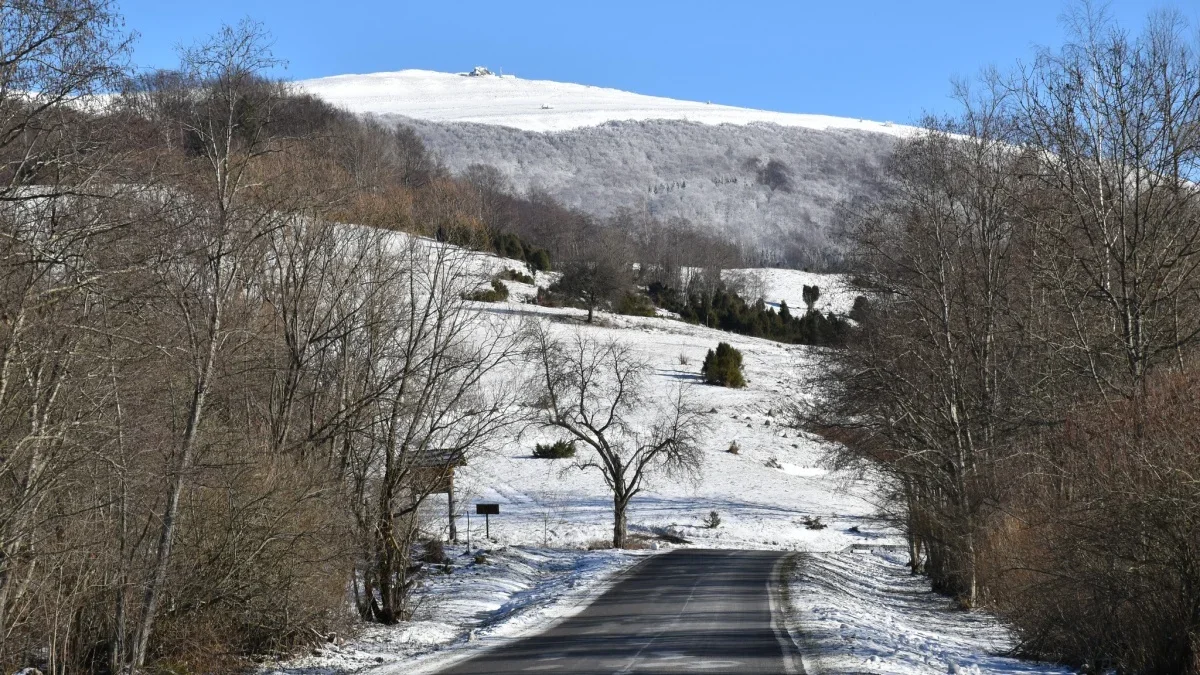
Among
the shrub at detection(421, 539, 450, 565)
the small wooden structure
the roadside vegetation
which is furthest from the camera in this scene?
the shrub at detection(421, 539, 450, 565)

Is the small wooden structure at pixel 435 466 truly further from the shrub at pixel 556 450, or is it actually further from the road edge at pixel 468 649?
the shrub at pixel 556 450

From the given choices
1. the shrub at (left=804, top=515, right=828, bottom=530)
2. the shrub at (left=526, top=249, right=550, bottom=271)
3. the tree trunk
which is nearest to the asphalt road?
the tree trunk

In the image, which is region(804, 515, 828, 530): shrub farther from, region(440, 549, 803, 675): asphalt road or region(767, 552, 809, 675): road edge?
region(440, 549, 803, 675): asphalt road

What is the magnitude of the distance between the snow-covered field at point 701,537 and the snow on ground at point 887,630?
0.19ft

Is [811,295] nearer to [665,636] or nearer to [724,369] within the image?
[724,369]

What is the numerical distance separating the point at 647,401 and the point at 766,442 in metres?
6.66

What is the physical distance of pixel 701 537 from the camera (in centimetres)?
4025

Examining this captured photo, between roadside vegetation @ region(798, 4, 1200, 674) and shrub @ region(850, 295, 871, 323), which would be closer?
roadside vegetation @ region(798, 4, 1200, 674)

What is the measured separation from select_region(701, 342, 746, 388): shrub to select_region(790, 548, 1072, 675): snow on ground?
32130 mm

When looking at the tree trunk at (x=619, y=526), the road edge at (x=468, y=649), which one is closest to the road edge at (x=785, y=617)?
the road edge at (x=468, y=649)

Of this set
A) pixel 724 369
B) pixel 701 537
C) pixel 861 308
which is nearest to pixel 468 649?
pixel 861 308

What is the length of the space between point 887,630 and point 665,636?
351 centimetres

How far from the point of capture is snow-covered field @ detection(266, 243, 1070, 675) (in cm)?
1541

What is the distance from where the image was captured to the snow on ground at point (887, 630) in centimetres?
1316
